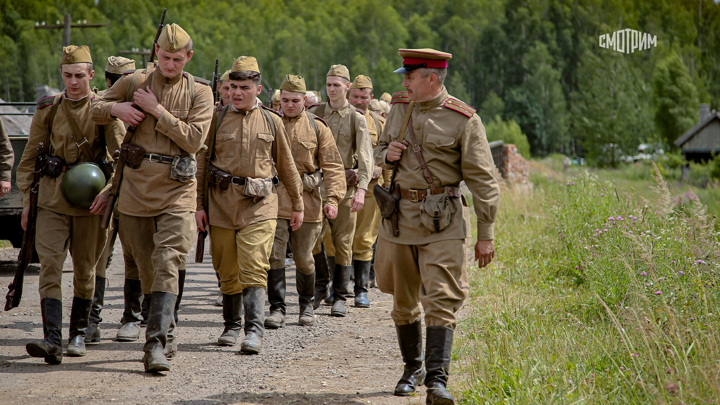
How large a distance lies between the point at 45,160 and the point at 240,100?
149 centimetres

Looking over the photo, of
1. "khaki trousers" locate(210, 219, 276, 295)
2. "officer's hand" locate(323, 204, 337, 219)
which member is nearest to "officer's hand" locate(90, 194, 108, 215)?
"khaki trousers" locate(210, 219, 276, 295)

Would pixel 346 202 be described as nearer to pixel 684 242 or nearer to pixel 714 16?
pixel 684 242

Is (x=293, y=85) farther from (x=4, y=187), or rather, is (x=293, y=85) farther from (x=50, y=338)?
(x=50, y=338)

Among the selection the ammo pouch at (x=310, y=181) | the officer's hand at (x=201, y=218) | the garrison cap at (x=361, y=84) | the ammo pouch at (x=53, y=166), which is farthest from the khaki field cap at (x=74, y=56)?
the garrison cap at (x=361, y=84)

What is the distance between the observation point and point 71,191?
18.7ft

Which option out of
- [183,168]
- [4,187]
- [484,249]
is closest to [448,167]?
[484,249]

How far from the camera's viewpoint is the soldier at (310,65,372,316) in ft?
27.2

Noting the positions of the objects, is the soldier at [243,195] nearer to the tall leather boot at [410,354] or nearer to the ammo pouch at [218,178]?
the ammo pouch at [218,178]

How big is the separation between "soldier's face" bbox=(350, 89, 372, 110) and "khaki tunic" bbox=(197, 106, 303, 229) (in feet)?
9.71

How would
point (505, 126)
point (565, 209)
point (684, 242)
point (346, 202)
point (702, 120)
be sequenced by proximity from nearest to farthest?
point (684, 242) → point (346, 202) → point (565, 209) → point (702, 120) → point (505, 126)

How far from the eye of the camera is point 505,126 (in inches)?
3039

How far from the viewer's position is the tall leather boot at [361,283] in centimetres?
852

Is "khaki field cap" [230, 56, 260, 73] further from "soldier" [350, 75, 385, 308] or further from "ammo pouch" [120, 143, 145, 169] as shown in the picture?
"soldier" [350, 75, 385, 308]

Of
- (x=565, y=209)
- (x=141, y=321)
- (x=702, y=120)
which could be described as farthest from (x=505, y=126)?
(x=141, y=321)
